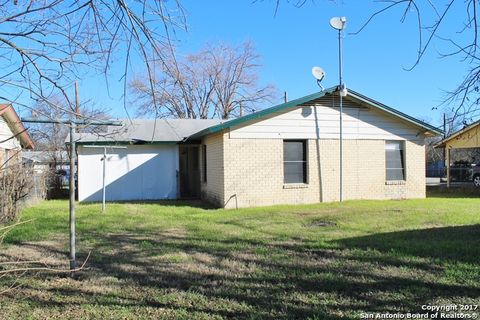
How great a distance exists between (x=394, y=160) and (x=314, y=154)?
3623 mm

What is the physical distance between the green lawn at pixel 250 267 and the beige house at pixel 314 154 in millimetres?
3807

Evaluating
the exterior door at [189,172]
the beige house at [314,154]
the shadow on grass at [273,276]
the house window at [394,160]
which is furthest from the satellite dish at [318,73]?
the shadow on grass at [273,276]

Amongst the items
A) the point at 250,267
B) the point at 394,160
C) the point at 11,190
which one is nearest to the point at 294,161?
the point at 394,160

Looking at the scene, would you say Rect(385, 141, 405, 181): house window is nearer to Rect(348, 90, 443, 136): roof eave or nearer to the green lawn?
Rect(348, 90, 443, 136): roof eave

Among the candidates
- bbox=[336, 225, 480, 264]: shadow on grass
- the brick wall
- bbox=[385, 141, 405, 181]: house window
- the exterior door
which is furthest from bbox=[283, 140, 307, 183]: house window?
bbox=[336, 225, 480, 264]: shadow on grass

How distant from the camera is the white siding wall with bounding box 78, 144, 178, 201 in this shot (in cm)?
1961

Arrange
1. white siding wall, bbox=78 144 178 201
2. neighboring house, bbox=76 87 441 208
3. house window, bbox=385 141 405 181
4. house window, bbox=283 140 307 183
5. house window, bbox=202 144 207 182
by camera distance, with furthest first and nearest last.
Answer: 1. white siding wall, bbox=78 144 178 201
2. house window, bbox=202 144 207 182
3. house window, bbox=385 141 405 181
4. house window, bbox=283 140 307 183
5. neighboring house, bbox=76 87 441 208

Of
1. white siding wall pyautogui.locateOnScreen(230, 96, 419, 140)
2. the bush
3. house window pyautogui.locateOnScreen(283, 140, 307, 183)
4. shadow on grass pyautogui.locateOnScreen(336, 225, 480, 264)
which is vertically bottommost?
shadow on grass pyautogui.locateOnScreen(336, 225, 480, 264)

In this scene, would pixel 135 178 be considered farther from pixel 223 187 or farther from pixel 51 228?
pixel 51 228

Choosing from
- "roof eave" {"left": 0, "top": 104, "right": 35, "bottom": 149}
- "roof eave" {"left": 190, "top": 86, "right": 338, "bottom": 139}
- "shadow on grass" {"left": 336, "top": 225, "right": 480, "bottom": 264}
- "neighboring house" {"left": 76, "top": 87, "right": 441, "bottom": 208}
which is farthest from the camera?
"neighboring house" {"left": 76, "top": 87, "right": 441, "bottom": 208}

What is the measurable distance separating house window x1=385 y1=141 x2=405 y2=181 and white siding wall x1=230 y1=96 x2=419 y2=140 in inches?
12.1

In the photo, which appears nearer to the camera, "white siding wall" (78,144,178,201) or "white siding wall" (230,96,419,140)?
"white siding wall" (230,96,419,140)

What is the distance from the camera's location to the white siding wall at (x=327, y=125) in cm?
1589

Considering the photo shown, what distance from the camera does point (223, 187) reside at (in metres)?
15.4
